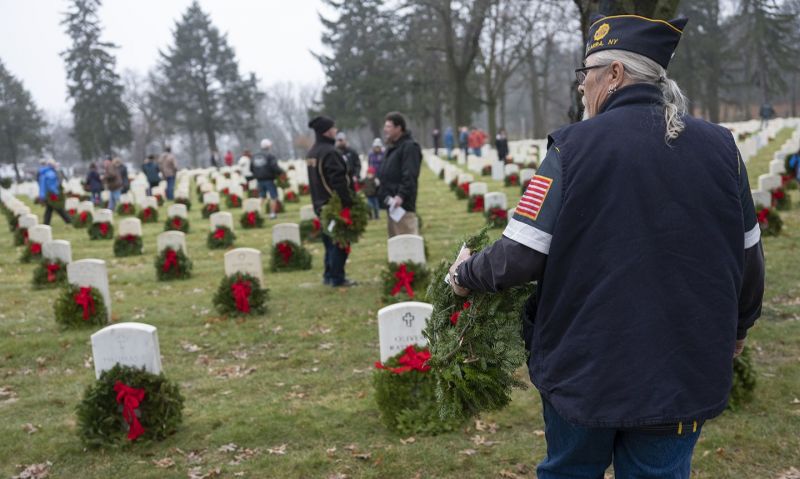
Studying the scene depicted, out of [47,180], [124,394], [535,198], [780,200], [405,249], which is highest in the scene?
[47,180]

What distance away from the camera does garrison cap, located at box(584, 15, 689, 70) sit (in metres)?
2.12

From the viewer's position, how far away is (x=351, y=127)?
48.7m

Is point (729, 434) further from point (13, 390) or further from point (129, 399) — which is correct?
point (13, 390)

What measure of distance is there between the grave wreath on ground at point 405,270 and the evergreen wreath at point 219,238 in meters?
6.63

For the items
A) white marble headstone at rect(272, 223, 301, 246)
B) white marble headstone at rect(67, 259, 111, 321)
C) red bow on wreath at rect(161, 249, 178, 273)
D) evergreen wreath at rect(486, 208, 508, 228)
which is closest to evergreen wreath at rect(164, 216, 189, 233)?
red bow on wreath at rect(161, 249, 178, 273)

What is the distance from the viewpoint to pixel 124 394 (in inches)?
195

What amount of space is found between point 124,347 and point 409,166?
422 cm

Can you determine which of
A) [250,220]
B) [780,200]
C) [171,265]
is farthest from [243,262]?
[780,200]

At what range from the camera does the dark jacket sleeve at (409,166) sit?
327 inches

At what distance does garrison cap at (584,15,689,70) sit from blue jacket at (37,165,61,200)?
1876 cm

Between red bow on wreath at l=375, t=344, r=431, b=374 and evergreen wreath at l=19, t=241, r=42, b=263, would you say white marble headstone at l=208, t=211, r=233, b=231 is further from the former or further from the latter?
red bow on wreath at l=375, t=344, r=431, b=374

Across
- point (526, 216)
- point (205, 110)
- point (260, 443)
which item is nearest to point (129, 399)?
point (260, 443)

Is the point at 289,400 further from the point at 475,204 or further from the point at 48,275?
the point at 475,204

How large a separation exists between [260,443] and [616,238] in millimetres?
3718
